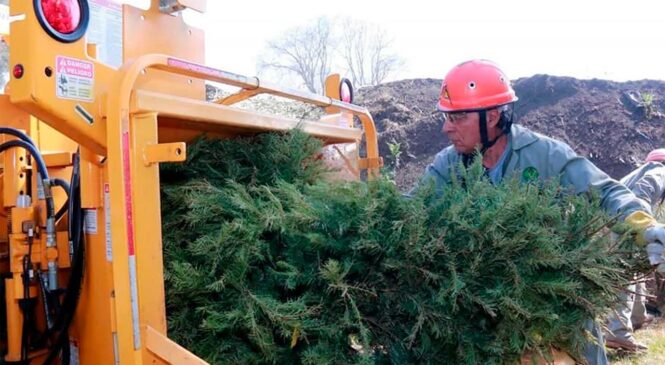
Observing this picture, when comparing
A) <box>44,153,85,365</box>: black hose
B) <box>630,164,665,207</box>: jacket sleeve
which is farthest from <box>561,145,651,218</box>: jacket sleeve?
<box>630,164,665,207</box>: jacket sleeve

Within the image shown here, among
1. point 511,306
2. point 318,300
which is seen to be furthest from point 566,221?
point 318,300

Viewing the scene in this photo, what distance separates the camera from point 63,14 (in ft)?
6.14

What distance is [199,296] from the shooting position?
7.02ft

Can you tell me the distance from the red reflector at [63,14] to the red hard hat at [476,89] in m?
2.13

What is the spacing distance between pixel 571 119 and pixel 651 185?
6.16 meters

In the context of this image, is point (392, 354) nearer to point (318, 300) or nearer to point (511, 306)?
point (318, 300)

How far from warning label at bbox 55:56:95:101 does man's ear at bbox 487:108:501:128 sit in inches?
87.2

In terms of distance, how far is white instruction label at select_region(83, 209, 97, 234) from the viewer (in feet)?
7.07

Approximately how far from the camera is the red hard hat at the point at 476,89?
10.9ft

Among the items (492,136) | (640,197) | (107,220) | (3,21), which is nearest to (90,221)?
(107,220)

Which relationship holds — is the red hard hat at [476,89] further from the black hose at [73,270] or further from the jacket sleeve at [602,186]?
the black hose at [73,270]

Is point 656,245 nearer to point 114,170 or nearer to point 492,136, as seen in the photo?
point 492,136

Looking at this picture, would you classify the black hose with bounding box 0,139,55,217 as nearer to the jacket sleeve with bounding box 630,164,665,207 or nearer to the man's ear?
the man's ear

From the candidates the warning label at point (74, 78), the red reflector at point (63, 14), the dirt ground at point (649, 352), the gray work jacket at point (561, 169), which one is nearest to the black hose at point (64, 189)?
the warning label at point (74, 78)
